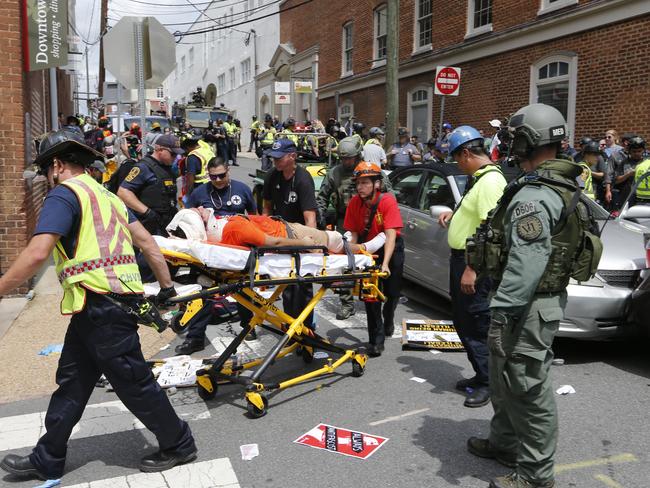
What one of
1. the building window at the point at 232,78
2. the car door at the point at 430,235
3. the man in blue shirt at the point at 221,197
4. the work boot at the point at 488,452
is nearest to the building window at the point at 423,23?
the car door at the point at 430,235

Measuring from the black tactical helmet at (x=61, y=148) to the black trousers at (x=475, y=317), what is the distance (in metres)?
2.77

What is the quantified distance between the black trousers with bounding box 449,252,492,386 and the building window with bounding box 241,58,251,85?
40.3 metres

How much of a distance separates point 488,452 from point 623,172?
322 inches

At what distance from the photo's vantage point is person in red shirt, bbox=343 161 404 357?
5598mm

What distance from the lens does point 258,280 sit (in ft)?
14.4

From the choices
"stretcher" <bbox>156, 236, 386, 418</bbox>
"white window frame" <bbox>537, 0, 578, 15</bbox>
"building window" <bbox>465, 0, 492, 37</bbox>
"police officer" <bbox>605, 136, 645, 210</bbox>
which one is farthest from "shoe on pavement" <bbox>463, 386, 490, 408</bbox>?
"building window" <bbox>465, 0, 492, 37</bbox>

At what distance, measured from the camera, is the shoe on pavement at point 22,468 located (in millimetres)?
3637

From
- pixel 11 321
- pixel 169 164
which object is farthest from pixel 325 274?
pixel 11 321

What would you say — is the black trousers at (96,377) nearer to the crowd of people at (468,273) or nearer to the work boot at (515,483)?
the crowd of people at (468,273)

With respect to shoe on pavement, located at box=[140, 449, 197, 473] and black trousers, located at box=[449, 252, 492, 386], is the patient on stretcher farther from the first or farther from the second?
shoe on pavement, located at box=[140, 449, 197, 473]

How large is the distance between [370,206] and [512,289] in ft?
8.90

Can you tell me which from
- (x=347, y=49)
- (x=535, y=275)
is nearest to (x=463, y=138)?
(x=535, y=275)

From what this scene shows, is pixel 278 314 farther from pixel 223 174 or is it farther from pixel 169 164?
pixel 169 164

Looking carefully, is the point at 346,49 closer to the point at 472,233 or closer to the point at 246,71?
the point at 246,71
